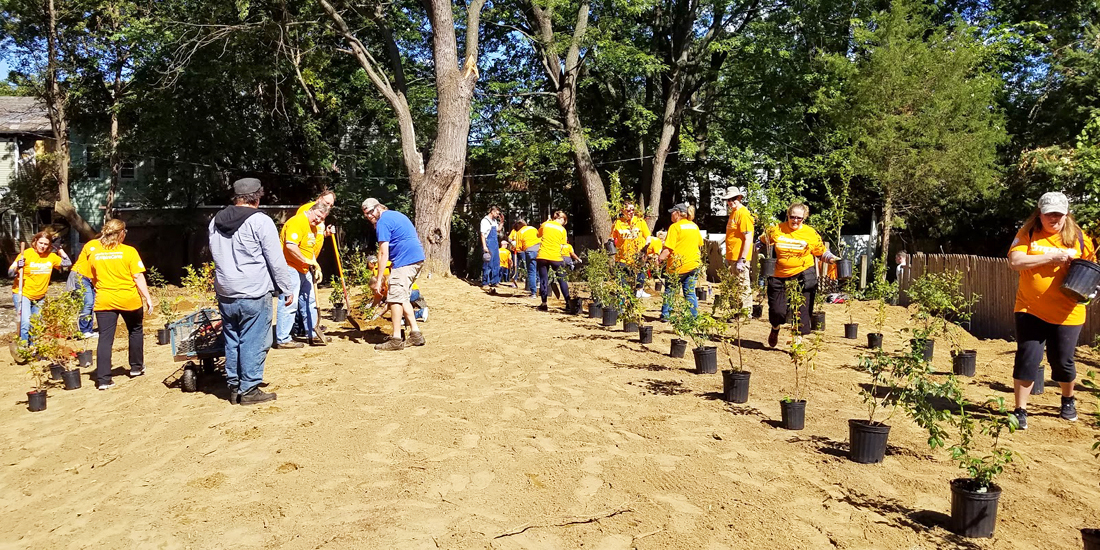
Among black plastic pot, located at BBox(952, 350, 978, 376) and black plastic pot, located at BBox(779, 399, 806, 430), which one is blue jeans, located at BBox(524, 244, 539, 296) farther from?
black plastic pot, located at BBox(779, 399, 806, 430)

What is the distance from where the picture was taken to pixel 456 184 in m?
15.4

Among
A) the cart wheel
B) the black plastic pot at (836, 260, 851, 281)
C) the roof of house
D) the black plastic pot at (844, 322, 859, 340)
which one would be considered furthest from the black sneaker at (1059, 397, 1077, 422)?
the roof of house

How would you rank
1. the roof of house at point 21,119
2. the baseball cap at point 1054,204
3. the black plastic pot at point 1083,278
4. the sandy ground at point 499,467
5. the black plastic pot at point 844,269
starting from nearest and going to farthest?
1. the sandy ground at point 499,467
2. the black plastic pot at point 1083,278
3. the baseball cap at point 1054,204
4. the black plastic pot at point 844,269
5. the roof of house at point 21,119

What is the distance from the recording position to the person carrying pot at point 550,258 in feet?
38.2

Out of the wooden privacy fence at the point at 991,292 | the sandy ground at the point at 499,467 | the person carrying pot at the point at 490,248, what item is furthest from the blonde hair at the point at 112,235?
the wooden privacy fence at the point at 991,292

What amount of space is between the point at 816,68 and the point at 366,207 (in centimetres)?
1935

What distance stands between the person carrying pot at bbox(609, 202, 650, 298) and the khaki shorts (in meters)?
3.18

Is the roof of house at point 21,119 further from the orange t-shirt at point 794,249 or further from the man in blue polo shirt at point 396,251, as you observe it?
the orange t-shirt at point 794,249

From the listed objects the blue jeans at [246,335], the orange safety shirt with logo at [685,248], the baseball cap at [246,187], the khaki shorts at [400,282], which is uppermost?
the baseball cap at [246,187]

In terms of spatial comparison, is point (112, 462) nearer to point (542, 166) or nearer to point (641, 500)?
point (641, 500)

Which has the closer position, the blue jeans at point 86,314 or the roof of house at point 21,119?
the blue jeans at point 86,314

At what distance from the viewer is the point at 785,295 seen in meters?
8.16

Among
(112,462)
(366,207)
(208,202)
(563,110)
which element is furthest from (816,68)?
(112,462)

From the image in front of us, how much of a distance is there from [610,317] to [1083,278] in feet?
19.7
